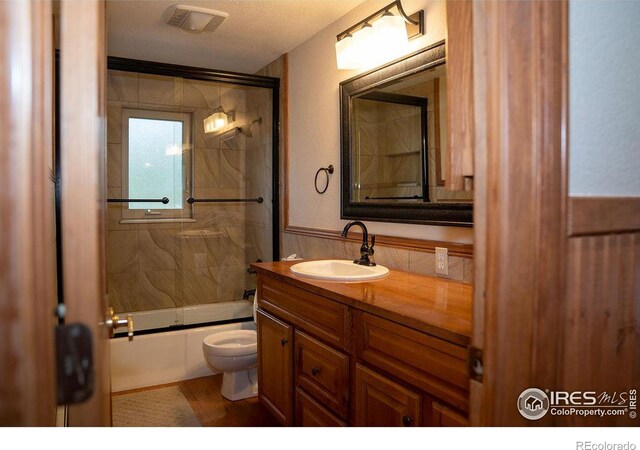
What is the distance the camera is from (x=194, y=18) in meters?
2.81

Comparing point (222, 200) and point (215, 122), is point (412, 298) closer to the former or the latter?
point (222, 200)

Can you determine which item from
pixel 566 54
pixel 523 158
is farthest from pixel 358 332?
pixel 566 54

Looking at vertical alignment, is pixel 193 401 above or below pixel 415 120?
below

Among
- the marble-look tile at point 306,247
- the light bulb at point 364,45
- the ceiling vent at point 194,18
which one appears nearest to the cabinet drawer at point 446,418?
the marble-look tile at point 306,247

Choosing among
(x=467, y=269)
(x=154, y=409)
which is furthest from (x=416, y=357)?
(x=154, y=409)

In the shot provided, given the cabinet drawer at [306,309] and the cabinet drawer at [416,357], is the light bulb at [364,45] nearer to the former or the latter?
the cabinet drawer at [306,309]

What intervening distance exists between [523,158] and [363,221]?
1.82 meters

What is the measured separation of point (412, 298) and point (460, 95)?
930 mm

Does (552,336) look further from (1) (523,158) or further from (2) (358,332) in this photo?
(2) (358,332)

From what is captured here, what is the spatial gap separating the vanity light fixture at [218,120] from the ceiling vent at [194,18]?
0.83 metres

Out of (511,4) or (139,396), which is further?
(139,396)

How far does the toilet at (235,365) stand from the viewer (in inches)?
113

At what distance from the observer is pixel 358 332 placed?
1743 millimetres

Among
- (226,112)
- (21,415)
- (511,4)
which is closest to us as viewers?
(21,415)
